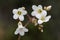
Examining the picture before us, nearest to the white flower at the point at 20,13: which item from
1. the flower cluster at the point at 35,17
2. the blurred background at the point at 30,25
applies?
the flower cluster at the point at 35,17

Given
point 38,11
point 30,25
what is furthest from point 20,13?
point 30,25

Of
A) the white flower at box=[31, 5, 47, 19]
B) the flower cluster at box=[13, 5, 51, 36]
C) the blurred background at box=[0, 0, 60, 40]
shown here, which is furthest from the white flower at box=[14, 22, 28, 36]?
the blurred background at box=[0, 0, 60, 40]

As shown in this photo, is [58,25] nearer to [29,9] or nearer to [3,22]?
[29,9]

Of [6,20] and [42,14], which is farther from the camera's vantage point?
[6,20]

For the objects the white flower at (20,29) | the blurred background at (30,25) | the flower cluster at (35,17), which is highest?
the flower cluster at (35,17)

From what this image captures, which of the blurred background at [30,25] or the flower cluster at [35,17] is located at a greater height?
the flower cluster at [35,17]

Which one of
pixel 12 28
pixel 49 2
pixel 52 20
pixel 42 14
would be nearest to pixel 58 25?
pixel 52 20

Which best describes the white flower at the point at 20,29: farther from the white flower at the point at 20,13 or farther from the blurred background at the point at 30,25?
the blurred background at the point at 30,25

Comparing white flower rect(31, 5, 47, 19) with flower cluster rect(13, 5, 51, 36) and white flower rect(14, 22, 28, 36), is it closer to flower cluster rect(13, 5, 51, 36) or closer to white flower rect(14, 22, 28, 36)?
flower cluster rect(13, 5, 51, 36)
